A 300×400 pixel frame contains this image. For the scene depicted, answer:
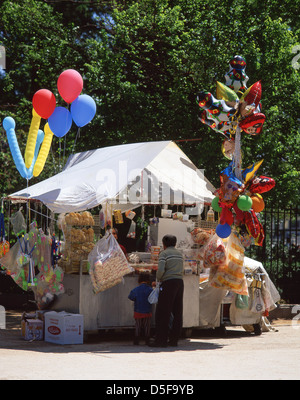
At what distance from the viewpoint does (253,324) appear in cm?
1298

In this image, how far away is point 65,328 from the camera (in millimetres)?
10844

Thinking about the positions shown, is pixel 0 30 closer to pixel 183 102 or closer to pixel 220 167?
pixel 183 102

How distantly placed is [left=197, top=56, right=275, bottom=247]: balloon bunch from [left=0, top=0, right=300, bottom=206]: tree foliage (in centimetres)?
341

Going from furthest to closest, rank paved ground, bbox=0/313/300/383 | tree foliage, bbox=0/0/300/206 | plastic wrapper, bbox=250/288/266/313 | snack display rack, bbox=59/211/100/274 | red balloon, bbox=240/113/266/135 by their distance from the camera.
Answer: tree foliage, bbox=0/0/300/206 < plastic wrapper, bbox=250/288/266/313 < snack display rack, bbox=59/211/100/274 < red balloon, bbox=240/113/266/135 < paved ground, bbox=0/313/300/383

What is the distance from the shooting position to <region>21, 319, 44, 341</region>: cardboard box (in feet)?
36.8

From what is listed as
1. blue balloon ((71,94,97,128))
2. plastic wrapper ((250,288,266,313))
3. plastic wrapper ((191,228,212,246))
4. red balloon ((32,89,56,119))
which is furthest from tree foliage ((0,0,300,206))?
plastic wrapper ((250,288,266,313))

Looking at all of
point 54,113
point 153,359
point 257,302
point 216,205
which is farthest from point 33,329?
point 257,302

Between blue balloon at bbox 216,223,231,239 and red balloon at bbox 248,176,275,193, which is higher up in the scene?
red balloon at bbox 248,176,275,193

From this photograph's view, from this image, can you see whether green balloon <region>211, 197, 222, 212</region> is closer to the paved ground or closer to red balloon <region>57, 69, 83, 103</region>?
the paved ground

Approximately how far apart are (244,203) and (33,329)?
3.89 metres

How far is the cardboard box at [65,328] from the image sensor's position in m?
10.8

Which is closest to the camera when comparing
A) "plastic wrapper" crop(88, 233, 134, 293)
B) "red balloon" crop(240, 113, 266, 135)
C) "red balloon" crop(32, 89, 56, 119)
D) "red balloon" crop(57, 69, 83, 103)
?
"plastic wrapper" crop(88, 233, 134, 293)

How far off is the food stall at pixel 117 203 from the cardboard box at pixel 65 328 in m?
0.25

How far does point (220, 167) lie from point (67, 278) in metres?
5.34
